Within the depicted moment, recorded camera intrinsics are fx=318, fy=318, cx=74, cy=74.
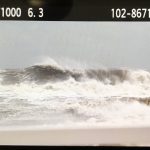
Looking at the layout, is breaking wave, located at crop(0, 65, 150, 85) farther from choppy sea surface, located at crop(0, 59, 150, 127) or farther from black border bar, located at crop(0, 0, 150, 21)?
black border bar, located at crop(0, 0, 150, 21)

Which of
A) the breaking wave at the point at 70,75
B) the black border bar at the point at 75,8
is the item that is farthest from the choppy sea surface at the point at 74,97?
the black border bar at the point at 75,8

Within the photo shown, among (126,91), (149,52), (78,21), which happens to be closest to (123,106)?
(126,91)

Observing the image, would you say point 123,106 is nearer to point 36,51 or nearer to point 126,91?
point 126,91

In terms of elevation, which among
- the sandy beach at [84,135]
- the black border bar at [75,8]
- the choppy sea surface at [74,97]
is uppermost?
the black border bar at [75,8]

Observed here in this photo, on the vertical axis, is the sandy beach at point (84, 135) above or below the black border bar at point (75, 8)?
below

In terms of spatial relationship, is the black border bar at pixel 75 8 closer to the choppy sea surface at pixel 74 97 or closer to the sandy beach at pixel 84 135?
the choppy sea surface at pixel 74 97

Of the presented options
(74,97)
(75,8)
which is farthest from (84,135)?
(75,8)

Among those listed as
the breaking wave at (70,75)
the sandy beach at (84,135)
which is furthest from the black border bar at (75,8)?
the sandy beach at (84,135)

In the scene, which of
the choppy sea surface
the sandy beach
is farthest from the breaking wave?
the sandy beach
